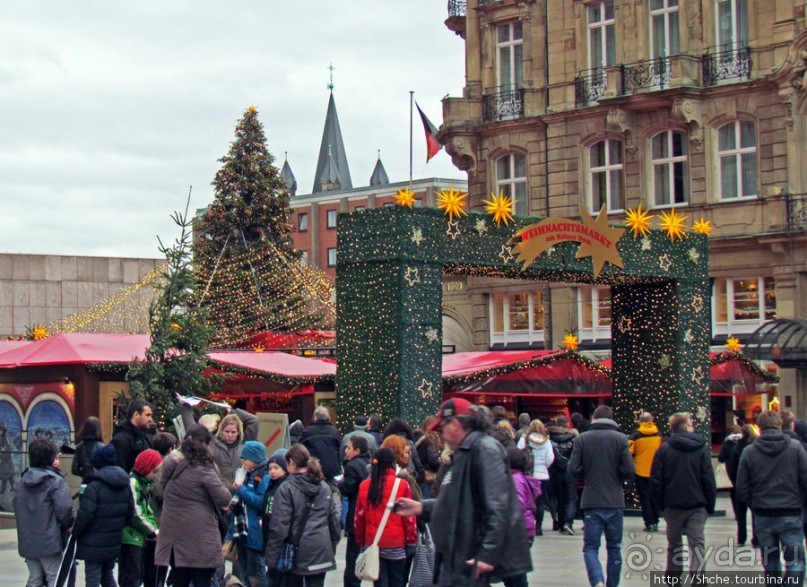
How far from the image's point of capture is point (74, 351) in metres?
24.2

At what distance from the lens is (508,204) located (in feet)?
63.5

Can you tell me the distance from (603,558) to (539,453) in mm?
3077

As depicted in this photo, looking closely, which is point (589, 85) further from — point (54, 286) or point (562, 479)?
point (562, 479)

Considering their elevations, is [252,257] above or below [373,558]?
above

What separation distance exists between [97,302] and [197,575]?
2952 centimetres

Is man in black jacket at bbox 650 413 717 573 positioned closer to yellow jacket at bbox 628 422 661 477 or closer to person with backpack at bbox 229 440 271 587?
person with backpack at bbox 229 440 271 587

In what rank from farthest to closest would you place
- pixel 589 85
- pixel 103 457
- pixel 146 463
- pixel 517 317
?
pixel 517 317, pixel 589 85, pixel 146 463, pixel 103 457

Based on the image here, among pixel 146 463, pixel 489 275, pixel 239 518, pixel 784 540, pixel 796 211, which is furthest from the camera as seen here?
pixel 796 211

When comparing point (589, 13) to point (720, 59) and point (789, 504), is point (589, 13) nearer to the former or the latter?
point (720, 59)

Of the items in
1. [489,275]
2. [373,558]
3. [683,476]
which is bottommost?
[373,558]

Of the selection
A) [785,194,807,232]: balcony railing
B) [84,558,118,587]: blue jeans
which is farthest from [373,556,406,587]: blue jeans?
[785,194,807,232]: balcony railing

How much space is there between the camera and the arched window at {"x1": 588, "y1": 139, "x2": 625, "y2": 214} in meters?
37.7

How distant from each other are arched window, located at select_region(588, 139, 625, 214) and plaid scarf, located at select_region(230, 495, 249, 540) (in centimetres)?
2645

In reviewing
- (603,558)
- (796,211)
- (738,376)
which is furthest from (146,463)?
(796,211)
